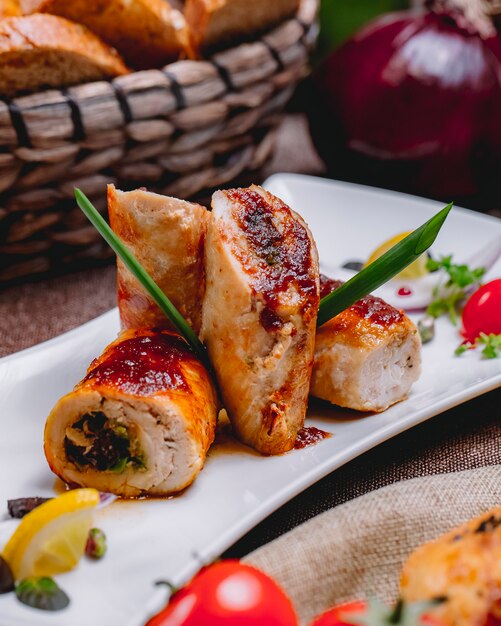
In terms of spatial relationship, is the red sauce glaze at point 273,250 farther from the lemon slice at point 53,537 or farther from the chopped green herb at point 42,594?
the chopped green herb at point 42,594

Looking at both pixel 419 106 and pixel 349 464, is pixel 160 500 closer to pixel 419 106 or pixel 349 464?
pixel 349 464

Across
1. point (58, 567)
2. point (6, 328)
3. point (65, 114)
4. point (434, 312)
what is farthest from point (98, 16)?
point (58, 567)

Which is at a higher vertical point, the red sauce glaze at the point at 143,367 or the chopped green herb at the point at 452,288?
the red sauce glaze at the point at 143,367

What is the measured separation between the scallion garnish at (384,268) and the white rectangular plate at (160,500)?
1.13 feet

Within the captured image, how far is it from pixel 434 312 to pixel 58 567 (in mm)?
1819

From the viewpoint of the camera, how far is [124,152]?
3.56 metres

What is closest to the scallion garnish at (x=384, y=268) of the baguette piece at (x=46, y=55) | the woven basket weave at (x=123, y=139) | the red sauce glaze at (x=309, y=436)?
the red sauce glaze at (x=309, y=436)

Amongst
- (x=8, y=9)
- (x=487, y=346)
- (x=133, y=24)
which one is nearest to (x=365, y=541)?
(x=487, y=346)

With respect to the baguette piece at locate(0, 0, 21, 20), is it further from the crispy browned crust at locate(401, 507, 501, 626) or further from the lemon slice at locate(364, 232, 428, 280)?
the crispy browned crust at locate(401, 507, 501, 626)

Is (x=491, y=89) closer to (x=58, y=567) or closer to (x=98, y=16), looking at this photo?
(x=98, y=16)

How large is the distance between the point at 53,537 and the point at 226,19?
2.52 m

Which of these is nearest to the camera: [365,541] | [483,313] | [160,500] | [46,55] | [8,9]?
[365,541]

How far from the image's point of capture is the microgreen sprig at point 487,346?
297 cm

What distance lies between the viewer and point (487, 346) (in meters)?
2.99
